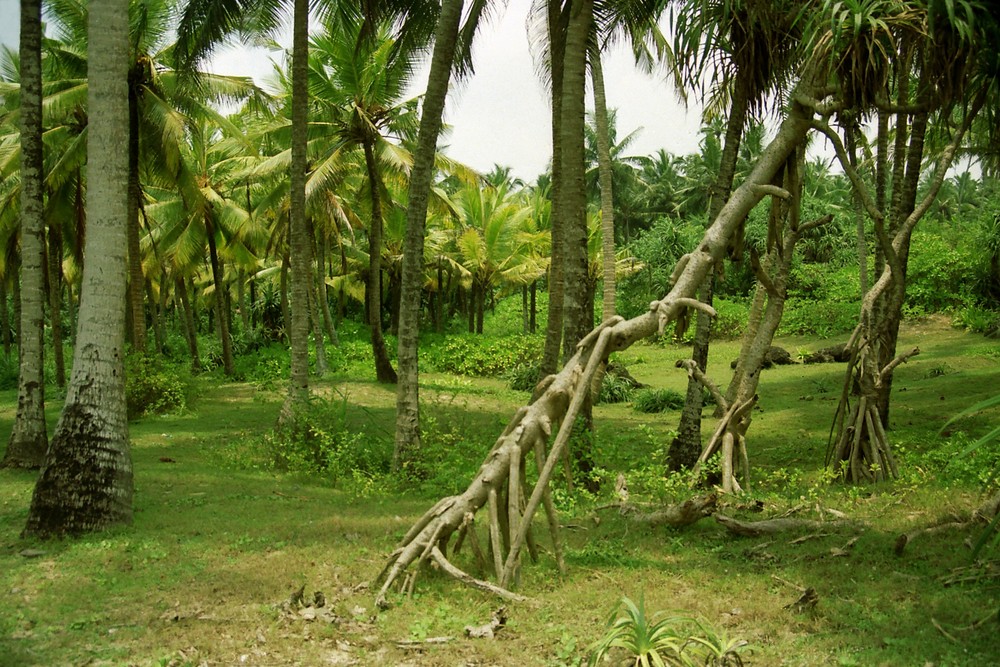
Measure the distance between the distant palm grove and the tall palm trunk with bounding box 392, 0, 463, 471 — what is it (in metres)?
0.04

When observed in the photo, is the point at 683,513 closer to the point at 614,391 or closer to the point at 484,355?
the point at 614,391

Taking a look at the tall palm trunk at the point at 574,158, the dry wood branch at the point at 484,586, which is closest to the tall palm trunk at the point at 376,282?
the tall palm trunk at the point at 574,158

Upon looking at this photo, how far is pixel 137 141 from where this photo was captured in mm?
19828

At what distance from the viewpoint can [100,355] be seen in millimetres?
8609

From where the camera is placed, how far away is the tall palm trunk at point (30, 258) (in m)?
11.6

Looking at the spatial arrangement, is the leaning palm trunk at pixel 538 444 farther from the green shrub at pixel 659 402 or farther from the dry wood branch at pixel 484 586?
the green shrub at pixel 659 402

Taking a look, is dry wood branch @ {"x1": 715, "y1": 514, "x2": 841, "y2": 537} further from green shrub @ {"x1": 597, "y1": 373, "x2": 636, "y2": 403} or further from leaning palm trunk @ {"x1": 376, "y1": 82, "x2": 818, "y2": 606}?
green shrub @ {"x1": 597, "y1": 373, "x2": 636, "y2": 403}

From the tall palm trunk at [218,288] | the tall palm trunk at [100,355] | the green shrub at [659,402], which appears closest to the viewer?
the tall palm trunk at [100,355]

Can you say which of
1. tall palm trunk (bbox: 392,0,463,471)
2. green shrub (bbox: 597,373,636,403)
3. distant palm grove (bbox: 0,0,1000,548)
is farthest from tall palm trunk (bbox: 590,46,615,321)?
tall palm trunk (bbox: 392,0,463,471)

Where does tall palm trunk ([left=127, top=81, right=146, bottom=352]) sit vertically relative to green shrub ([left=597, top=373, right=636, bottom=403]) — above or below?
above

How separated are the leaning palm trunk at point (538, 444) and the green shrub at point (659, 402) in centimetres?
1302

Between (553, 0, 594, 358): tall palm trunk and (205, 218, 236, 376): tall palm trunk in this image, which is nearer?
(553, 0, 594, 358): tall palm trunk

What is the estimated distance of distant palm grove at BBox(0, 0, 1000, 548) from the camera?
7.14 m

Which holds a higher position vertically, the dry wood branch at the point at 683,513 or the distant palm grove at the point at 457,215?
the distant palm grove at the point at 457,215
